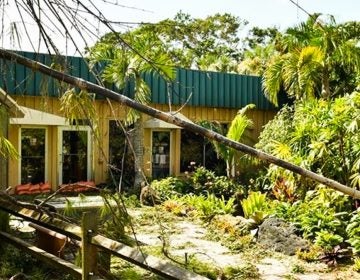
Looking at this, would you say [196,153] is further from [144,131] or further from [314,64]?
[314,64]

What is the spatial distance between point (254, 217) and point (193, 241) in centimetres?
123

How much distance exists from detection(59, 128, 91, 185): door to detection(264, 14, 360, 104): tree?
572cm

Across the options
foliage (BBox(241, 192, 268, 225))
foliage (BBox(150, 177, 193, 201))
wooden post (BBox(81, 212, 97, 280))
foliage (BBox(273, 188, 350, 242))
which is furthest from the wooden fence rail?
foliage (BBox(150, 177, 193, 201))

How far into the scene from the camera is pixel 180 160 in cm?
1647

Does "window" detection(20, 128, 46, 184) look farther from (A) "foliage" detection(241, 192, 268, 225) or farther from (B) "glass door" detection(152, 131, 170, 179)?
(A) "foliage" detection(241, 192, 268, 225)

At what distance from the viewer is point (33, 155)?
551 inches

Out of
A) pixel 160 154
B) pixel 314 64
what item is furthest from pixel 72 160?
pixel 314 64

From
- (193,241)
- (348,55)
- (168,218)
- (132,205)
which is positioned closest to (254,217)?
(193,241)

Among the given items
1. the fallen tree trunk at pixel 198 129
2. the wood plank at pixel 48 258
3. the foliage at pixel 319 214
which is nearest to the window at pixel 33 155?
the foliage at pixel 319 214

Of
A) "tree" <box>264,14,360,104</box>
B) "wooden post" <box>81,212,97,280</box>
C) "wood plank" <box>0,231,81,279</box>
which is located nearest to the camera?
"wooden post" <box>81,212,97,280</box>

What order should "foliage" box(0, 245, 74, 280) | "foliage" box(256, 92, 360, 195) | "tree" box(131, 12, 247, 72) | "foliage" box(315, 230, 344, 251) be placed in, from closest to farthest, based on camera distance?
"tree" box(131, 12, 247, 72)
"foliage" box(0, 245, 74, 280)
"foliage" box(315, 230, 344, 251)
"foliage" box(256, 92, 360, 195)

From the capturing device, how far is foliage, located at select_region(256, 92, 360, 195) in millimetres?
9466

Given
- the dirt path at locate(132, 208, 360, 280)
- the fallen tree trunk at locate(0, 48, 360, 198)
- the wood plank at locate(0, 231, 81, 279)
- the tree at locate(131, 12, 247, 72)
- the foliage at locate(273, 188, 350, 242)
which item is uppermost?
the tree at locate(131, 12, 247, 72)

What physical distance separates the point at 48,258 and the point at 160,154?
11.2 meters
